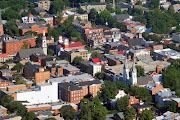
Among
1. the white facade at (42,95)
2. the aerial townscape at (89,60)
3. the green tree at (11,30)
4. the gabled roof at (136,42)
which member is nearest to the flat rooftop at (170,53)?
the aerial townscape at (89,60)

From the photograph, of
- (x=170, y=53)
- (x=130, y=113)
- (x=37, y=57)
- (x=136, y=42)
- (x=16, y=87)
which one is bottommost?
(x=130, y=113)

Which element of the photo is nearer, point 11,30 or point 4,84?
point 4,84

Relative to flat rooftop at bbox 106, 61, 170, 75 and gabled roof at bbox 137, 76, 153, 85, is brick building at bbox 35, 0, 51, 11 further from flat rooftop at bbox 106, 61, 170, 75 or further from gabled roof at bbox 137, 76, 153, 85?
gabled roof at bbox 137, 76, 153, 85

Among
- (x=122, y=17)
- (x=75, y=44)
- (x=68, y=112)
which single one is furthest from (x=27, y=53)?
(x=122, y=17)

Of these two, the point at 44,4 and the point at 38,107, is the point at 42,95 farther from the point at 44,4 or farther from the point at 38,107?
the point at 44,4

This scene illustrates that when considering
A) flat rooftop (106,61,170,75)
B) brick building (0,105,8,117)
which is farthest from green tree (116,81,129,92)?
brick building (0,105,8,117)

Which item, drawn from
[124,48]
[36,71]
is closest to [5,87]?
[36,71]

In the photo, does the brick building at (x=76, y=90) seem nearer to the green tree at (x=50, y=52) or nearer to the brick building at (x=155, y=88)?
the brick building at (x=155, y=88)
